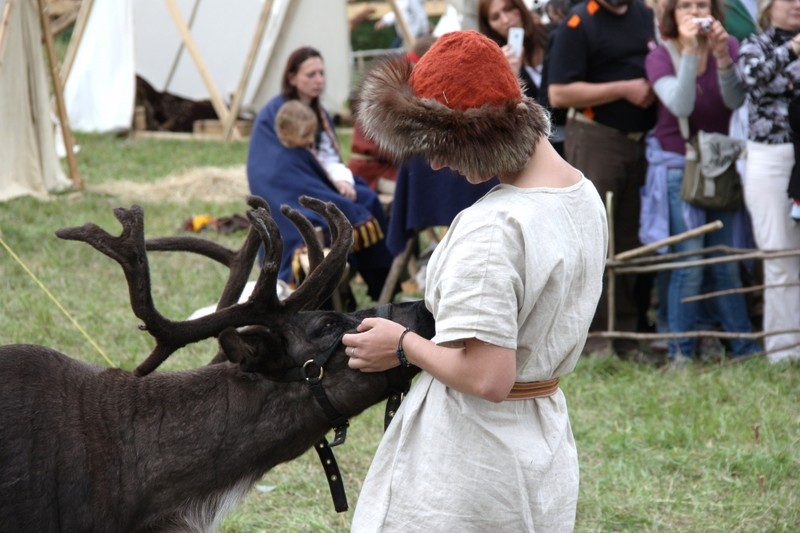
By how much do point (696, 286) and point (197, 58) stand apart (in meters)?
9.79

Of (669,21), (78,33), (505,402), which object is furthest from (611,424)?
(78,33)

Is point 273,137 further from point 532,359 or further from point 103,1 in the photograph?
point 103,1

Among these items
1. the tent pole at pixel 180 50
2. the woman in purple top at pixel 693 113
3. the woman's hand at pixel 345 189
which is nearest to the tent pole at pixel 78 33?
the tent pole at pixel 180 50

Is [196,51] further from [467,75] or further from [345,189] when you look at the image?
[467,75]

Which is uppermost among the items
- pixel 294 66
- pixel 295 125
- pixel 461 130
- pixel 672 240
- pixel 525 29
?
pixel 461 130

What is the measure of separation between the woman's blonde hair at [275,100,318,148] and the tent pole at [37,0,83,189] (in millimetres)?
4859

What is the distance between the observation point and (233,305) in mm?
3777

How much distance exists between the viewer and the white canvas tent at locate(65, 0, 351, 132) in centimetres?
1598

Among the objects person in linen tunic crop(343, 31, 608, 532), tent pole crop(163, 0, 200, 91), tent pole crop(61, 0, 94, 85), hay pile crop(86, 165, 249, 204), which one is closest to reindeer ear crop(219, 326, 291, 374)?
person in linen tunic crop(343, 31, 608, 532)

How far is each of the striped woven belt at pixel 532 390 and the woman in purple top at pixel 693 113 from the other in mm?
4335

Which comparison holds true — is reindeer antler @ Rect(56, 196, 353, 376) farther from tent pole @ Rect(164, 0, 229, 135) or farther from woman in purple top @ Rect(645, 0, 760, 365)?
tent pole @ Rect(164, 0, 229, 135)

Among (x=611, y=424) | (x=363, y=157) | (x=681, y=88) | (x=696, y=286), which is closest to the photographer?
(x=611, y=424)

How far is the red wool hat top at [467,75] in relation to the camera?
2832 millimetres

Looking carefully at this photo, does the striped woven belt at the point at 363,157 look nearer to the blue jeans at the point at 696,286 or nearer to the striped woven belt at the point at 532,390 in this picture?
the blue jeans at the point at 696,286
